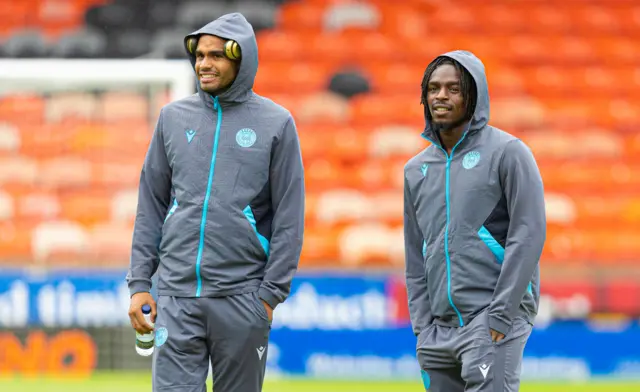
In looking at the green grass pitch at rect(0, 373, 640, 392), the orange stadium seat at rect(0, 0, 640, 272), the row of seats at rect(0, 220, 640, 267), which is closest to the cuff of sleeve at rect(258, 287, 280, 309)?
the green grass pitch at rect(0, 373, 640, 392)

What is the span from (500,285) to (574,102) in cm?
936

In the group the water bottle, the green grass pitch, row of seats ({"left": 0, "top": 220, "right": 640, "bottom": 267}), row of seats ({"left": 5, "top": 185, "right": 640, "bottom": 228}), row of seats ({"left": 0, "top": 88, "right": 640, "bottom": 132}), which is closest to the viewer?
the water bottle

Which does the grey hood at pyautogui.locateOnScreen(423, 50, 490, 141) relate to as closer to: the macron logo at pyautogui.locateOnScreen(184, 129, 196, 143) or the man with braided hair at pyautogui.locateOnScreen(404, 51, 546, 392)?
the man with braided hair at pyautogui.locateOnScreen(404, 51, 546, 392)

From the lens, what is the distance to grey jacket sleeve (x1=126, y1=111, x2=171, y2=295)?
4.02 meters

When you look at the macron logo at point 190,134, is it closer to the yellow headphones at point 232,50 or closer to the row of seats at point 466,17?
the yellow headphones at point 232,50

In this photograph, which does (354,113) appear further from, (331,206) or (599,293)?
(599,293)

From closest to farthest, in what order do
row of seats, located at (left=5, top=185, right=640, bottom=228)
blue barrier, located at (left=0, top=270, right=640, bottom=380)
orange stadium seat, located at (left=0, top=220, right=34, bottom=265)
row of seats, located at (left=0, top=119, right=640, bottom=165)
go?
blue barrier, located at (left=0, top=270, right=640, bottom=380) → orange stadium seat, located at (left=0, top=220, right=34, bottom=265) → row of seats, located at (left=0, top=119, right=640, bottom=165) → row of seats, located at (left=5, top=185, right=640, bottom=228)

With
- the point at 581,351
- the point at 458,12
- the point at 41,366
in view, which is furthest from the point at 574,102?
the point at 41,366

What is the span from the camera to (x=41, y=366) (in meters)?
8.98

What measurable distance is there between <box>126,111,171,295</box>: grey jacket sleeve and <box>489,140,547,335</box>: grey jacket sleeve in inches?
46.8

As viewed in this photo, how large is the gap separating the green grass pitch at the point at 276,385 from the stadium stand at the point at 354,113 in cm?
80

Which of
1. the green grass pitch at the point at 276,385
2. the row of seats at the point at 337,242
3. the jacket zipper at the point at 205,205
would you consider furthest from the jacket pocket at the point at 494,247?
the row of seats at the point at 337,242

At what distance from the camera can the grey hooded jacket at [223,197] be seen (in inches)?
154

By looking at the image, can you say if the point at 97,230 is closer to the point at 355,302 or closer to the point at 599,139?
the point at 355,302
